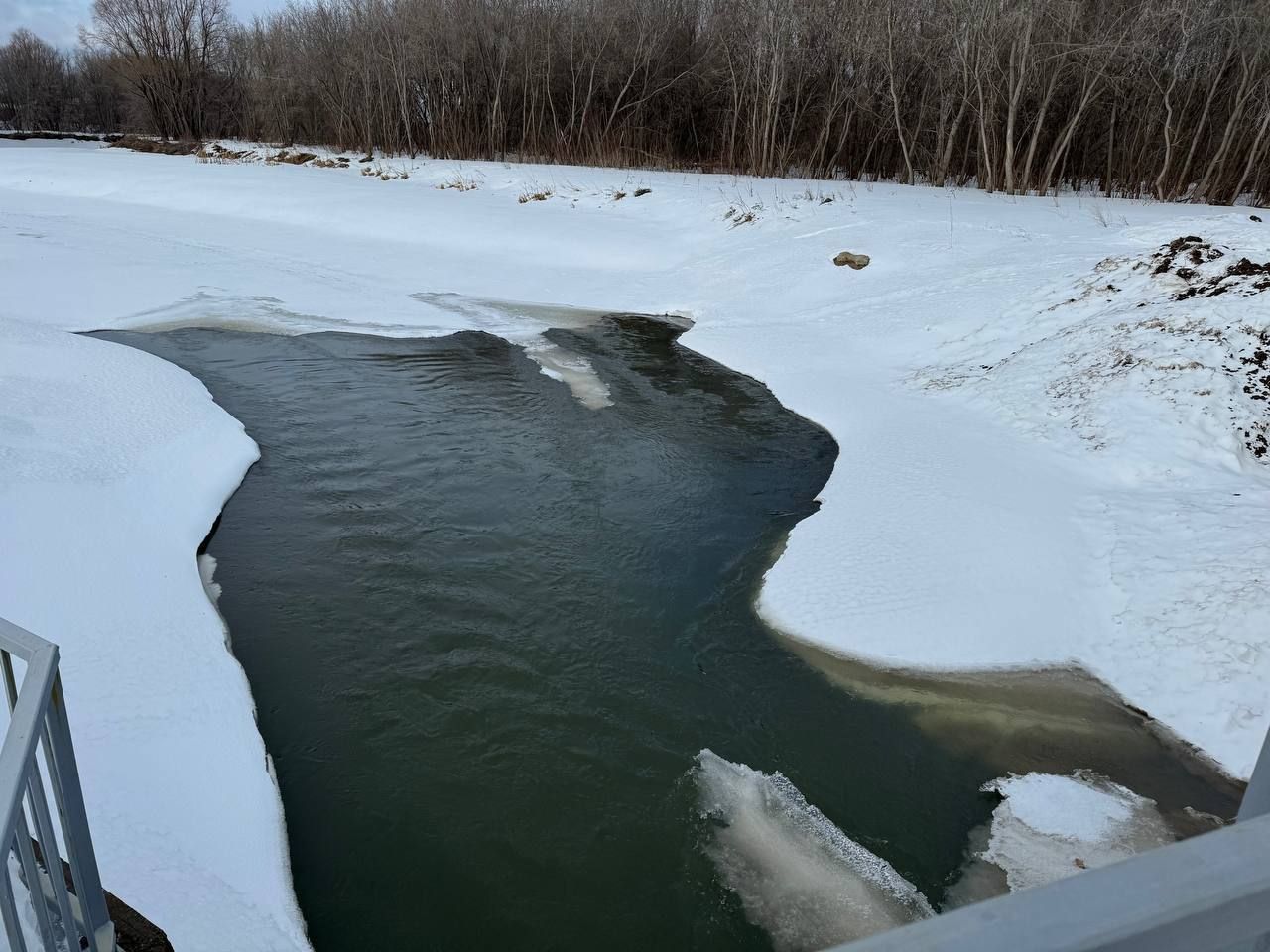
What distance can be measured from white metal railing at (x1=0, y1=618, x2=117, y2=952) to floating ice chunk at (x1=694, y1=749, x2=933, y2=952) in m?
2.03

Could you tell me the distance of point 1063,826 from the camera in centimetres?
349

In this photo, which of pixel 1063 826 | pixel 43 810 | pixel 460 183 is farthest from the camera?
pixel 460 183

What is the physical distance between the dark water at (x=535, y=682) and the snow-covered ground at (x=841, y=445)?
0.29 meters

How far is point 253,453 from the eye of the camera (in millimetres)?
6566

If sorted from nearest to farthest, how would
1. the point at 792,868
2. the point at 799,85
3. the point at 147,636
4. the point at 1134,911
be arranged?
the point at 1134,911 → the point at 792,868 → the point at 147,636 → the point at 799,85

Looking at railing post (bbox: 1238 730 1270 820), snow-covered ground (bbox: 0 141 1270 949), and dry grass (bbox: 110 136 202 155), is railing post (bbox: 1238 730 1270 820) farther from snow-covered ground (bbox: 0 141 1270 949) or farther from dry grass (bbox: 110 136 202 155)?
dry grass (bbox: 110 136 202 155)

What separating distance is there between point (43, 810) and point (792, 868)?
96.9 inches

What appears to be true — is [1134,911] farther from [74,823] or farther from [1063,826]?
[1063,826]

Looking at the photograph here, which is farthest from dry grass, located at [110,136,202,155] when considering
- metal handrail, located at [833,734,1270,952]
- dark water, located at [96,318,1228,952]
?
metal handrail, located at [833,734,1270,952]

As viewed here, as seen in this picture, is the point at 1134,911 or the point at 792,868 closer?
the point at 1134,911

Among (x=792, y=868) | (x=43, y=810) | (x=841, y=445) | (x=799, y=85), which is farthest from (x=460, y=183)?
(x=43, y=810)

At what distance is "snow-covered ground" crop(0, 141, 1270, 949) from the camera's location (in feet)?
11.9

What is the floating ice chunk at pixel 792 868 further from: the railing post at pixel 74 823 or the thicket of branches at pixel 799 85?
the thicket of branches at pixel 799 85

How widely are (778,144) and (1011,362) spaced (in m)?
13.5
